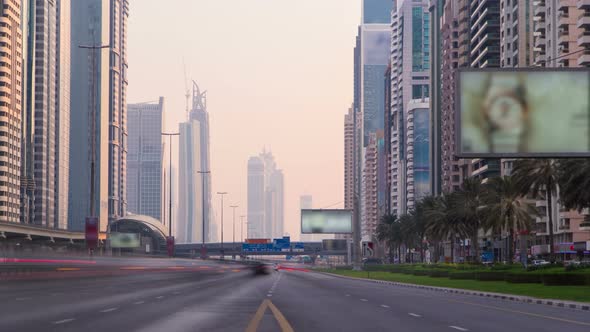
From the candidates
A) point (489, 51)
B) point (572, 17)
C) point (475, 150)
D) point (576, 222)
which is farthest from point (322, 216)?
point (475, 150)

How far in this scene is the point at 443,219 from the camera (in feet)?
463

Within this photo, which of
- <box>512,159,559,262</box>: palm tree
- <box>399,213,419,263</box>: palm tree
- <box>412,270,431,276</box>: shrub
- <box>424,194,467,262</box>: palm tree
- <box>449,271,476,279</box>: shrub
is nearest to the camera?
<box>449,271,476,279</box>: shrub

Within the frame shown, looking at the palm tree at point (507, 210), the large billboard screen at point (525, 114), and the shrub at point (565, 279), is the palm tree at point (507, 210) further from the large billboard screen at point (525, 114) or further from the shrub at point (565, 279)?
the large billboard screen at point (525, 114)

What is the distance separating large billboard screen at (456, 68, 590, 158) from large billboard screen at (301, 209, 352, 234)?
104625mm

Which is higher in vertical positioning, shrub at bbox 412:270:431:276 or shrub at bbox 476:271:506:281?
shrub at bbox 476:271:506:281

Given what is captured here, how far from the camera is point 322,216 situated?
145375 mm

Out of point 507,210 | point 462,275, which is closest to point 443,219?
point 507,210

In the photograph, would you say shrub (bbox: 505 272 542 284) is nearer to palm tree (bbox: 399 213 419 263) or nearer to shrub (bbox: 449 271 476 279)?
shrub (bbox: 449 271 476 279)

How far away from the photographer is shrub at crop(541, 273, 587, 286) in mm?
59500

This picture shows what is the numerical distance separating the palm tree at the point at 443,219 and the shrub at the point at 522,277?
61.2 meters

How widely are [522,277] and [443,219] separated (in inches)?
2820

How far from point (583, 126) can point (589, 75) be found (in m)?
2.14

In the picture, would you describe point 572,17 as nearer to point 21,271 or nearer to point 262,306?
point 21,271

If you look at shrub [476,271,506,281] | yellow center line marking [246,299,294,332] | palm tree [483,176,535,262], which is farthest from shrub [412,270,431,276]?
yellow center line marking [246,299,294,332]
